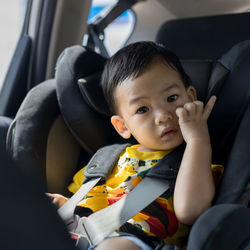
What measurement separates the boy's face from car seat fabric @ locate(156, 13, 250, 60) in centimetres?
59

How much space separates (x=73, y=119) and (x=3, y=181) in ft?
3.46

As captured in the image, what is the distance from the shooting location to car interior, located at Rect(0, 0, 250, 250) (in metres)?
1.03

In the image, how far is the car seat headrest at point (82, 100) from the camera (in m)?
1.49

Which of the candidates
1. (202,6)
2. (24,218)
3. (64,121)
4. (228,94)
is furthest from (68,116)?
(202,6)

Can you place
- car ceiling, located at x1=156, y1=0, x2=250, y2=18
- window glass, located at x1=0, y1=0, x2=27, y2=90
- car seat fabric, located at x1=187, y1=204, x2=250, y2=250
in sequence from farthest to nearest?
car ceiling, located at x1=156, y1=0, x2=250, y2=18 < window glass, located at x1=0, y1=0, x2=27, y2=90 < car seat fabric, located at x1=187, y1=204, x2=250, y2=250

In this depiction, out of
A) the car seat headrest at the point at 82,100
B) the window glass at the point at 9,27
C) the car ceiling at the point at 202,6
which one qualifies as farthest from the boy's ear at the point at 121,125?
the car ceiling at the point at 202,6

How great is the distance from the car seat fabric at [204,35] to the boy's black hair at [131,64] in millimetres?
511

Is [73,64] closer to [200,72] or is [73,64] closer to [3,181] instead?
[200,72]

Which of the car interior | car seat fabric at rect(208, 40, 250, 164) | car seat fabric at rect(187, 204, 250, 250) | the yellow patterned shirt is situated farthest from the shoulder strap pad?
car seat fabric at rect(187, 204, 250, 250)

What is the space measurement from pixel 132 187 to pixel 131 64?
1.40 ft

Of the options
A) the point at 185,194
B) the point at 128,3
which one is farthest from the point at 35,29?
the point at 185,194

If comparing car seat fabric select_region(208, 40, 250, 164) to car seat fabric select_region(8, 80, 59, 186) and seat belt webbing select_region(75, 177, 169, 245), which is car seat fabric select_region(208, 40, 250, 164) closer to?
seat belt webbing select_region(75, 177, 169, 245)

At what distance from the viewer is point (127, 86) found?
128cm

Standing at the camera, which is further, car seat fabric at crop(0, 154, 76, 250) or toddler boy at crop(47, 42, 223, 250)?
toddler boy at crop(47, 42, 223, 250)
